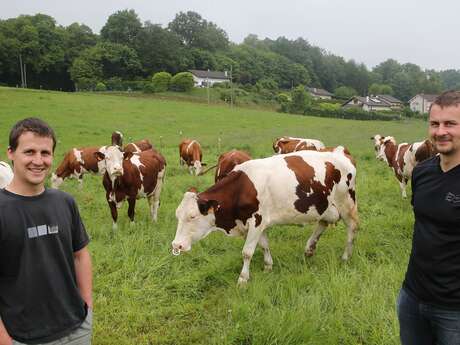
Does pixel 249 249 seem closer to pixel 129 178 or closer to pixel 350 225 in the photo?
Result: pixel 350 225

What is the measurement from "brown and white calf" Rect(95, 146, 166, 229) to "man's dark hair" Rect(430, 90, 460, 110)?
6.33 m

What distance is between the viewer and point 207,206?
18.1 feet

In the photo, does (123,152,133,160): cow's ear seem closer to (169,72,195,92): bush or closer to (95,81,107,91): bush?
(95,81,107,91): bush

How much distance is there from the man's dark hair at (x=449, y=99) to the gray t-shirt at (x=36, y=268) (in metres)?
2.35

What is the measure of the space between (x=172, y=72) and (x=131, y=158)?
7673cm

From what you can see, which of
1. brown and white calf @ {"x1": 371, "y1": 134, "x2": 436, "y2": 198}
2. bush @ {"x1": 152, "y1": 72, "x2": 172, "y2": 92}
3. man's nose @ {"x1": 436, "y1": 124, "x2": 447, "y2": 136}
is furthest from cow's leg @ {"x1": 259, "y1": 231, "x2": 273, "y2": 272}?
bush @ {"x1": 152, "y1": 72, "x2": 172, "y2": 92}

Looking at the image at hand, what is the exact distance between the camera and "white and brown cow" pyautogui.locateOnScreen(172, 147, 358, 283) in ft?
18.4

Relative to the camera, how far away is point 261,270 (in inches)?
237

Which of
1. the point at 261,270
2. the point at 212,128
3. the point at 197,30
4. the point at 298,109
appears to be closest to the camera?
the point at 261,270

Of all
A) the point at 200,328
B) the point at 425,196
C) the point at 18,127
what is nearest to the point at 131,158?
the point at 200,328

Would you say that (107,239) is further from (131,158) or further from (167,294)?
(167,294)

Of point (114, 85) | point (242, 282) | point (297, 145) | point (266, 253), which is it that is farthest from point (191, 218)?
point (114, 85)

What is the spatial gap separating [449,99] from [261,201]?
352 centimetres

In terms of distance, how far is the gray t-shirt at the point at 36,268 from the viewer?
233 cm
